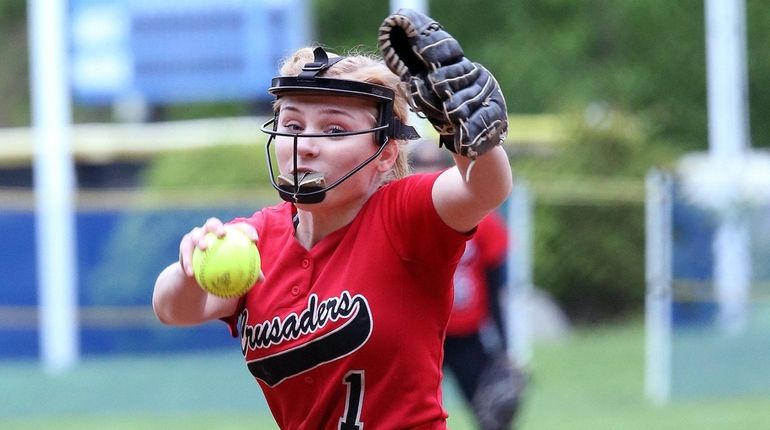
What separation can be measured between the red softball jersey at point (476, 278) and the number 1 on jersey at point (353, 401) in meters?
3.71

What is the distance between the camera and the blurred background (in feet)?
38.6

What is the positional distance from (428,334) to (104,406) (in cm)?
871

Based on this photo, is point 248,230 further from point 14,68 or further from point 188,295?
point 14,68

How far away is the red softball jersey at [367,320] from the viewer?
10.6 feet

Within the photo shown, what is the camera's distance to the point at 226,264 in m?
3.18

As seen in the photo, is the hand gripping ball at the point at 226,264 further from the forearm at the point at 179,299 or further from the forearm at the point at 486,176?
the forearm at the point at 486,176

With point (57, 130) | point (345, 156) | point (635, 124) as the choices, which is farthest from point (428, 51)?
point (635, 124)

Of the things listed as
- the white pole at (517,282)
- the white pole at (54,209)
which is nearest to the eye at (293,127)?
the white pole at (517,282)

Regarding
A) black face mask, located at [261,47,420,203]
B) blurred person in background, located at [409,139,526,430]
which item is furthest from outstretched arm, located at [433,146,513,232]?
blurred person in background, located at [409,139,526,430]

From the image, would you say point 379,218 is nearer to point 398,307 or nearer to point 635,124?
point 398,307

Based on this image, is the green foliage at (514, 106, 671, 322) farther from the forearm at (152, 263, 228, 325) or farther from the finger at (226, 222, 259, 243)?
the finger at (226, 222, 259, 243)

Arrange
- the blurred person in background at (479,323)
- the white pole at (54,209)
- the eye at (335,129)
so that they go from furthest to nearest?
the white pole at (54,209), the blurred person in background at (479,323), the eye at (335,129)

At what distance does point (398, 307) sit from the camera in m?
3.26

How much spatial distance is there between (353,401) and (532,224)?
1246 centimetres
